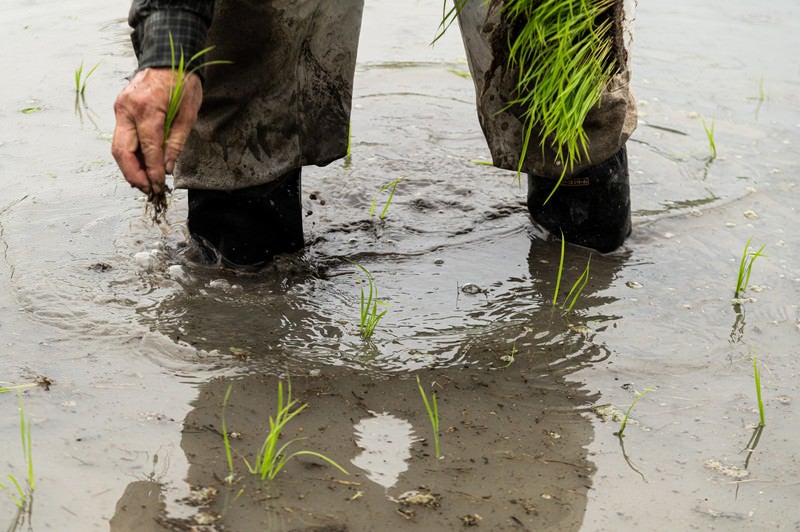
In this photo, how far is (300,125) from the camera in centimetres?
293

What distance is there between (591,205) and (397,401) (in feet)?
3.77

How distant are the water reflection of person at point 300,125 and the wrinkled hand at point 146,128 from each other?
17.7 inches

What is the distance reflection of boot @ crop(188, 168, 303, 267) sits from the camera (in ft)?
9.73

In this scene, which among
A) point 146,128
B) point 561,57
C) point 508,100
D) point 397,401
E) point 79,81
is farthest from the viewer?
point 79,81

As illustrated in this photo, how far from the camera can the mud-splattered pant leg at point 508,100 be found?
110 inches

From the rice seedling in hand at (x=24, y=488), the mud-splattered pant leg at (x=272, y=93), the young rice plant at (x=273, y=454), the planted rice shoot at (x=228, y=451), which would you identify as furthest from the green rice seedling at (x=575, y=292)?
the rice seedling in hand at (x=24, y=488)

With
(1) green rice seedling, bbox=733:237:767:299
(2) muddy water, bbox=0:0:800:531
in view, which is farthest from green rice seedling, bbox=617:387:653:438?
(1) green rice seedling, bbox=733:237:767:299

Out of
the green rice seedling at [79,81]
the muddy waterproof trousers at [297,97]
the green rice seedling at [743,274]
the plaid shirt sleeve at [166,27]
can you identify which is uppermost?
the plaid shirt sleeve at [166,27]

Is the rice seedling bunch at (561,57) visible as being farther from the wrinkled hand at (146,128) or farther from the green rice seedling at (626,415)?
the wrinkled hand at (146,128)

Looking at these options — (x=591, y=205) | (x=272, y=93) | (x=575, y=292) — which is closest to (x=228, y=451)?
(x=272, y=93)

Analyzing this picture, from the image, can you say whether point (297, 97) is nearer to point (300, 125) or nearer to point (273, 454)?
point (300, 125)

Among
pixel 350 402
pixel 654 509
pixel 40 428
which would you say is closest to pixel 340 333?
pixel 350 402

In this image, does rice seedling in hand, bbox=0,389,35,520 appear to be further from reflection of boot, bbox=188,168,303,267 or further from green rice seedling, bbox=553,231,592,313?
green rice seedling, bbox=553,231,592,313

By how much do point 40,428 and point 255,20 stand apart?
1.27m
